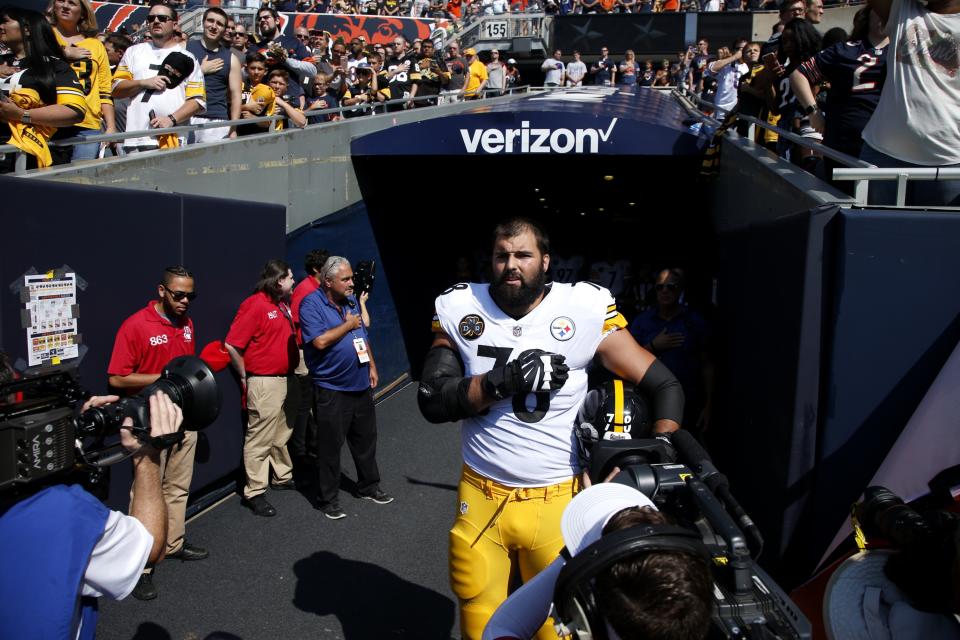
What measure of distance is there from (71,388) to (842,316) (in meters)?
3.21

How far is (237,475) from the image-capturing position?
6.46 m

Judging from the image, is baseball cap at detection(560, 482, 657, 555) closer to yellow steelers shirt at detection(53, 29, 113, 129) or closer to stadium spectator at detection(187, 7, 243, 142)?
yellow steelers shirt at detection(53, 29, 113, 129)

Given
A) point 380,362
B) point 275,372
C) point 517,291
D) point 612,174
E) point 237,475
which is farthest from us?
point 612,174

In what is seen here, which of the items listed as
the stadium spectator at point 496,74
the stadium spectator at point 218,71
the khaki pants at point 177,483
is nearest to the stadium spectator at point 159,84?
the stadium spectator at point 218,71

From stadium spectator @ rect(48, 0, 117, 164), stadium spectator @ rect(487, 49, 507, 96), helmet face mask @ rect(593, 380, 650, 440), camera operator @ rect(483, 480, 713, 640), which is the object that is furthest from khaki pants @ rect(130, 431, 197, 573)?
stadium spectator @ rect(487, 49, 507, 96)

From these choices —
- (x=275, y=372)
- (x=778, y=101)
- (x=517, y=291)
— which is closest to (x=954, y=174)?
(x=517, y=291)

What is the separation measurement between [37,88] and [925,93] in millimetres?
5115

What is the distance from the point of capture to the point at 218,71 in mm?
7664

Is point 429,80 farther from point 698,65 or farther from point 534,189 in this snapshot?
point 698,65

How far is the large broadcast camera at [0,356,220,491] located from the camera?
1945 millimetres

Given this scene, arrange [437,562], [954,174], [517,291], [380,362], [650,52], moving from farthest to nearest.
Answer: [650,52], [380,362], [437,562], [954,174], [517,291]

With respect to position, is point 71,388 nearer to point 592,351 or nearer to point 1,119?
point 592,351

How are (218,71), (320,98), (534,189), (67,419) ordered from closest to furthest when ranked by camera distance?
(67,419) < (218,71) < (320,98) < (534,189)

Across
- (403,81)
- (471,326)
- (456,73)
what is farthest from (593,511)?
(456,73)
